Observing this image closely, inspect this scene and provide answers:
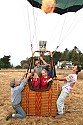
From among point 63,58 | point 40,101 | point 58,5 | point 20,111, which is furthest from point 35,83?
point 63,58

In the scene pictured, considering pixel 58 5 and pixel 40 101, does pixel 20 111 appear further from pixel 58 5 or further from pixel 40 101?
pixel 58 5

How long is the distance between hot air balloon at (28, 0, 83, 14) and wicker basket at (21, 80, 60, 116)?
3202 mm

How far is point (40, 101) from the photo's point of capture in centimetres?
673

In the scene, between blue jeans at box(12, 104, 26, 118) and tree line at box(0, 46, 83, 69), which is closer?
blue jeans at box(12, 104, 26, 118)

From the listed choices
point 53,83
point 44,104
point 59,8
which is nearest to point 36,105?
point 44,104

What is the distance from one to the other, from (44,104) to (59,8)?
4034mm

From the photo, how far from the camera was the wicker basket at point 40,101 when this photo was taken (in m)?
6.72

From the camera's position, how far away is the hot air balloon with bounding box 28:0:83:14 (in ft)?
29.3

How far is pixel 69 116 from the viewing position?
6.77 meters

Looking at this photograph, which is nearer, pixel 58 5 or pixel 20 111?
pixel 20 111

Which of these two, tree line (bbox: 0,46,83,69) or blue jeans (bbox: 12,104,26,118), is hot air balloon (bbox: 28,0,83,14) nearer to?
blue jeans (bbox: 12,104,26,118)

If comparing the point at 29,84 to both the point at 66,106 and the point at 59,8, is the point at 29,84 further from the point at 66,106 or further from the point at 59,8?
the point at 59,8

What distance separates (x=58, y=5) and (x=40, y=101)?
156 inches

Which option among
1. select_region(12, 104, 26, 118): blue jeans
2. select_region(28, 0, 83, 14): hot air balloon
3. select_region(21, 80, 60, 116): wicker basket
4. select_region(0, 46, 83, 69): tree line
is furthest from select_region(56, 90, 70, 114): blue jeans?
Answer: select_region(0, 46, 83, 69): tree line
